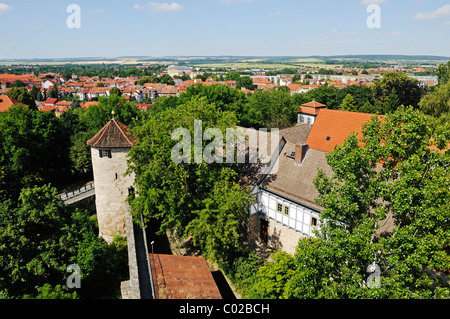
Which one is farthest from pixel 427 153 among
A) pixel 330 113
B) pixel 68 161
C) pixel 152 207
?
pixel 68 161

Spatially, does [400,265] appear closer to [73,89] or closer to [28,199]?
[28,199]

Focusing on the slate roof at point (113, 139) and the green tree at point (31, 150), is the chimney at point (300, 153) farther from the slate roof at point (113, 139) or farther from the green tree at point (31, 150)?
the green tree at point (31, 150)

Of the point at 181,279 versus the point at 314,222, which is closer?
the point at 181,279

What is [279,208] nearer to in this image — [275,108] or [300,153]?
[300,153]

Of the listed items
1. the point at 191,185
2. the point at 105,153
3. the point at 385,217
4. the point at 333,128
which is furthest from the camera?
the point at 333,128

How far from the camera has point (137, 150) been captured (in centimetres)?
2053

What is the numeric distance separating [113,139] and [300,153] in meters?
13.8

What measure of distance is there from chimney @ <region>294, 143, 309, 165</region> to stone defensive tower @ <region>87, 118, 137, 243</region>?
39.5 ft

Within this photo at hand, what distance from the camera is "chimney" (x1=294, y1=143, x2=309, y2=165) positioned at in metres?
22.9

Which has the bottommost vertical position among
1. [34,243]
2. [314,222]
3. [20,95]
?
[34,243]

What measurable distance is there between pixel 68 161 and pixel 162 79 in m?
159

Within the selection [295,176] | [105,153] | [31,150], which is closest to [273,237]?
[295,176]

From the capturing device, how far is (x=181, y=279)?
17.5 meters

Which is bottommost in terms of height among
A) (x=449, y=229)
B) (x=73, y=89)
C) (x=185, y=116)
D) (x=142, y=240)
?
(x=142, y=240)
